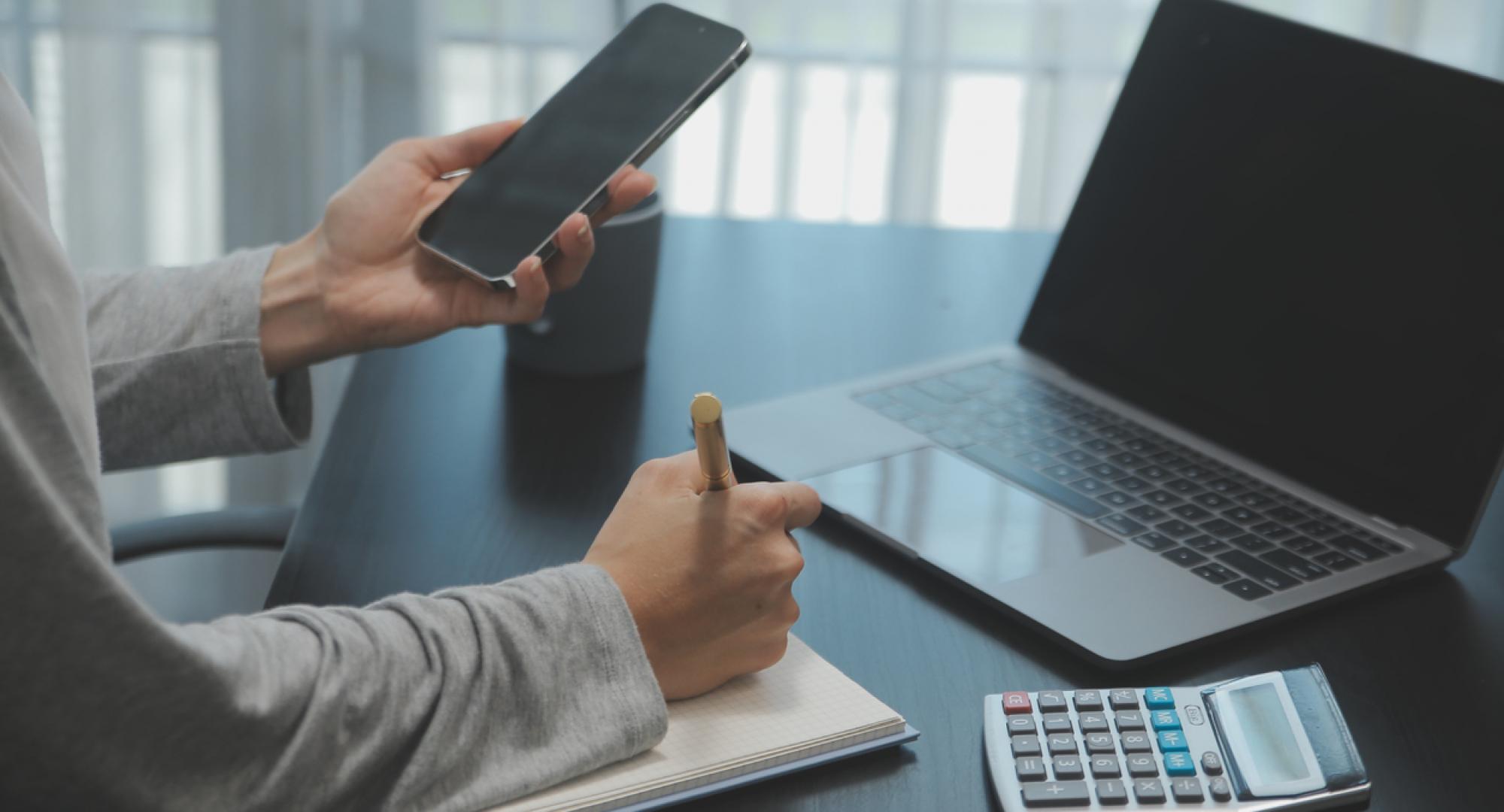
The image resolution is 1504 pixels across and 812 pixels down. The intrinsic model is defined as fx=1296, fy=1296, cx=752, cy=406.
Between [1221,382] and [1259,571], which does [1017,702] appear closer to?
[1259,571]

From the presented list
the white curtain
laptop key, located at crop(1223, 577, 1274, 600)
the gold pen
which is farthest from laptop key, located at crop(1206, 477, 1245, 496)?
the white curtain

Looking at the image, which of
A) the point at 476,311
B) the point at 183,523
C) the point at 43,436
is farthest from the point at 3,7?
the point at 43,436

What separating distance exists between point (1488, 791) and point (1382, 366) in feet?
0.94

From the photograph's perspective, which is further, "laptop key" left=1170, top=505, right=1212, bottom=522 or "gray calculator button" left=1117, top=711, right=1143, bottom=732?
"laptop key" left=1170, top=505, right=1212, bottom=522

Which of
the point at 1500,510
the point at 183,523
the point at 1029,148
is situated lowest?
the point at 183,523

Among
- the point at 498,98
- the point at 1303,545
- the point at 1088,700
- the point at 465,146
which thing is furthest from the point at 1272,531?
the point at 498,98

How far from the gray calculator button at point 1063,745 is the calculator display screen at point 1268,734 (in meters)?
0.07

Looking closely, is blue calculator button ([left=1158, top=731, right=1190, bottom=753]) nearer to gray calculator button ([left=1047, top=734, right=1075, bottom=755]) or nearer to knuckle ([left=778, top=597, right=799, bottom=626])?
gray calculator button ([left=1047, top=734, right=1075, bottom=755])

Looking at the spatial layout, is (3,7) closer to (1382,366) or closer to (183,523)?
(183,523)

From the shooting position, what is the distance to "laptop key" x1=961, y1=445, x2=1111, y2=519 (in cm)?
73

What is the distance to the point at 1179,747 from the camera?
0.52 metres

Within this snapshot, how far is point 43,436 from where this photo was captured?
44 centimetres

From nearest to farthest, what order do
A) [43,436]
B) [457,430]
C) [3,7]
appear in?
[43,436], [457,430], [3,7]

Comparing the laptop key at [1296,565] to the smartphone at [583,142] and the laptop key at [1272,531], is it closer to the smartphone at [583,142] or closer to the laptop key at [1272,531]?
the laptop key at [1272,531]
